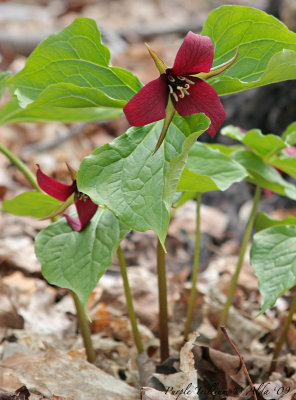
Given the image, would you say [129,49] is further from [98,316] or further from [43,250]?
[43,250]

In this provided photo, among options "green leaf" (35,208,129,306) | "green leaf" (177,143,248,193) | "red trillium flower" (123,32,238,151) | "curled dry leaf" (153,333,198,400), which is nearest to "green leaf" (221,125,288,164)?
"green leaf" (177,143,248,193)

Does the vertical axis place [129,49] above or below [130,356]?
above

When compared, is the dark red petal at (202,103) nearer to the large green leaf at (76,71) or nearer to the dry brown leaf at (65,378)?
the large green leaf at (76,71)

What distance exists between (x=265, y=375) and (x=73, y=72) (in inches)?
41.6

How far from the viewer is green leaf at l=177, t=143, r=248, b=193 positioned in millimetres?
1061

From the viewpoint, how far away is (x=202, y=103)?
0.97 meters

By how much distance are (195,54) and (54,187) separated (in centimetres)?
45

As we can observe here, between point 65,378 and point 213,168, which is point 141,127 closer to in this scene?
point 213,168

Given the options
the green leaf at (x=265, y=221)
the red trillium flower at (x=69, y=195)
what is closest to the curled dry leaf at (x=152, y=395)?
the red trillium flower at (x=69, y=195)

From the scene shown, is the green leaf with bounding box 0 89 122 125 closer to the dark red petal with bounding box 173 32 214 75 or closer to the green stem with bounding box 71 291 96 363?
the dark red petal with bounding box 173 32 214 75

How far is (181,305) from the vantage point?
1.97m

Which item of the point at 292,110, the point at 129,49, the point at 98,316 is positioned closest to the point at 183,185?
the point at 98,316

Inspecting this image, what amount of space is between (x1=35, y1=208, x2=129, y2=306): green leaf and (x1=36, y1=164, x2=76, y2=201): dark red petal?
82 millimetres

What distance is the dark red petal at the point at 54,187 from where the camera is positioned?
1.10 metres
